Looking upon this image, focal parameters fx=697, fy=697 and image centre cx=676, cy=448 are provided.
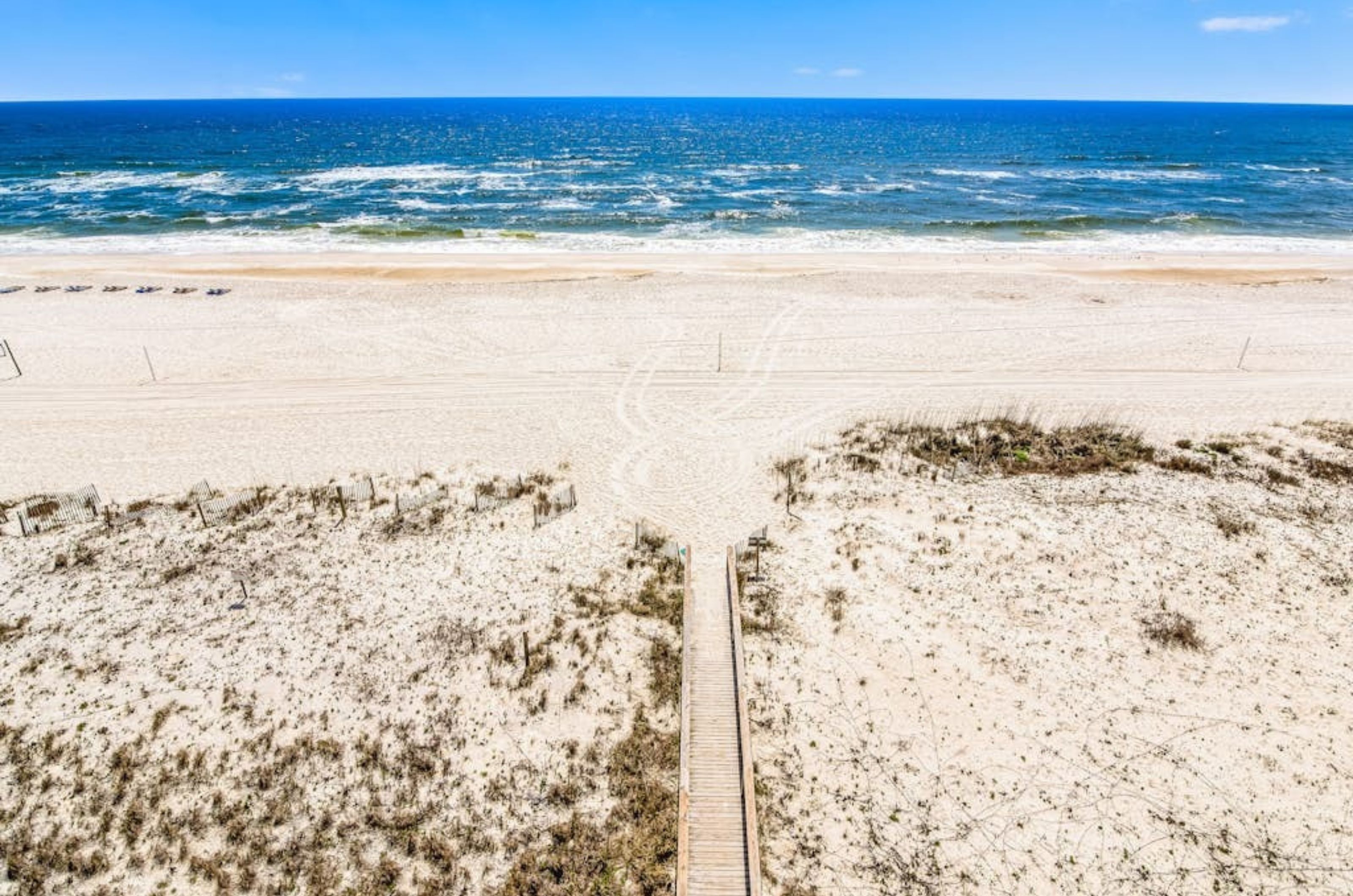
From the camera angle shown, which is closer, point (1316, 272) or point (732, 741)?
point (732, 741)

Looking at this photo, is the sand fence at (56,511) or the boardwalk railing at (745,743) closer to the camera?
the boardwalk railing at (745,743)

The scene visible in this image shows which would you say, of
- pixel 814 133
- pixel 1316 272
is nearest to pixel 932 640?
pixel 1316 272

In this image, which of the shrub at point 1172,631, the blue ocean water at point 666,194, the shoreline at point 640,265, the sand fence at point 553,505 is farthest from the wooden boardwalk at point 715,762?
the blue ocean water at point 666,194

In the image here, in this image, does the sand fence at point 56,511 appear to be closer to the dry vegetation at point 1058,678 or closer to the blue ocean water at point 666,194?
the dry vegetation at point 1058,678

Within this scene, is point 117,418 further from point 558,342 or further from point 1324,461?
point 1324,461

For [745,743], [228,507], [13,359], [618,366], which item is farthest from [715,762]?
[13,359]

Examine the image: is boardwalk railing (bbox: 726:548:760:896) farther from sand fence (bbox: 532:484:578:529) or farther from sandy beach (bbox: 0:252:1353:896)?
sand fence (bbox: 532:484:578:529)
